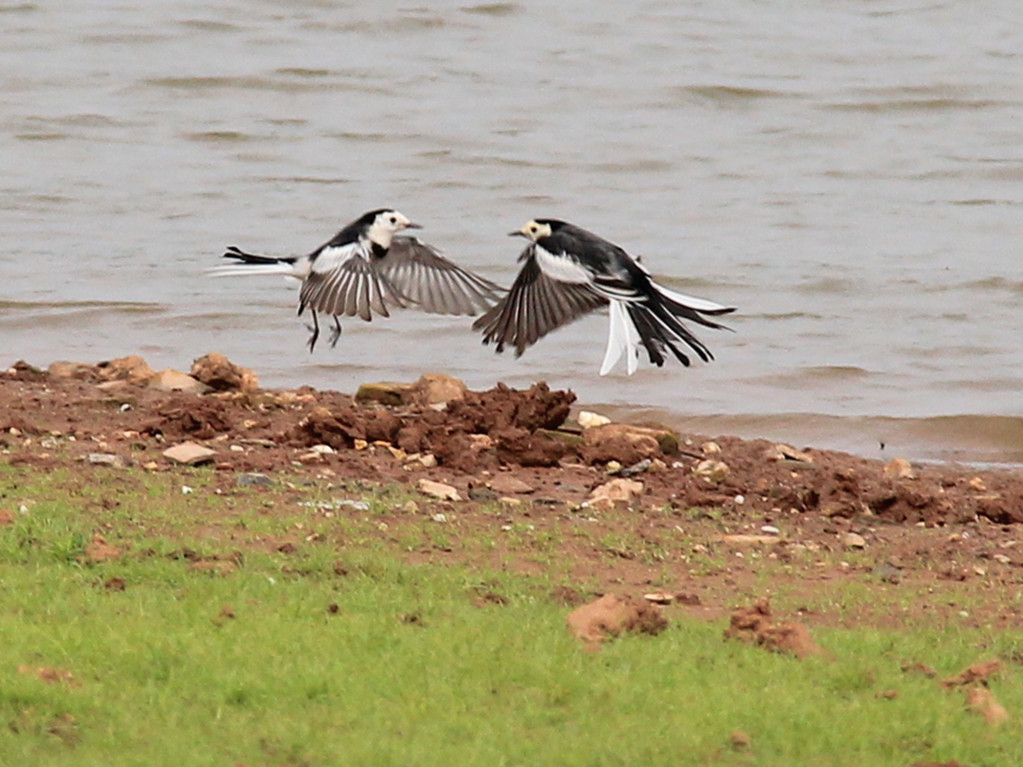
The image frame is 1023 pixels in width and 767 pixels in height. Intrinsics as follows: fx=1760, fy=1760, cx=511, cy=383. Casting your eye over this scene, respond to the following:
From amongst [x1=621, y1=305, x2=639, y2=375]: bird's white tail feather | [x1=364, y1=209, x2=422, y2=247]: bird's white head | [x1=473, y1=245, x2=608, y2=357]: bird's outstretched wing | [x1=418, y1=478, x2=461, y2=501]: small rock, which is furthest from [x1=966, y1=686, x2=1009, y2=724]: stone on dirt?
[x1=364, y1=209, x2=422, y2=247]: bird's white head

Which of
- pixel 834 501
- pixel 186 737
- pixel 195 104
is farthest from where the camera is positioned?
pixel 195 104

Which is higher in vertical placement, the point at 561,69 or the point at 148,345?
the point at 561,69

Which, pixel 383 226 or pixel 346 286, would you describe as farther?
pixel 383 226

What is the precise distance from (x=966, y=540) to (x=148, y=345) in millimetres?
7792

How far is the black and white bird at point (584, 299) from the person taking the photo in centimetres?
915

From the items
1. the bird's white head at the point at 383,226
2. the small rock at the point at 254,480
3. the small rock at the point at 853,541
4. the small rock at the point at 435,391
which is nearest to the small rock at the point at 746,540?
the small rock at the point at 853,541

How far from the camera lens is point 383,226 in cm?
1026

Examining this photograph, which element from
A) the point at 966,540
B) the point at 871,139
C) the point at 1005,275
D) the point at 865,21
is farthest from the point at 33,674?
the point at 865,21

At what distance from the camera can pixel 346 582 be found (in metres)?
6.17

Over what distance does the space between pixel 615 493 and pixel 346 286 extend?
252 cm

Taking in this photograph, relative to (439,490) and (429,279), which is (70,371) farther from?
(439,490)

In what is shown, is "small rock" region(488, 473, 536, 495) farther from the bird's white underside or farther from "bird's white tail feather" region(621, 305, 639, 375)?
the bird's white underside

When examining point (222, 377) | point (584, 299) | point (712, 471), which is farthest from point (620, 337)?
point (222, 377)

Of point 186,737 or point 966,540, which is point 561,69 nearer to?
point 966,540
